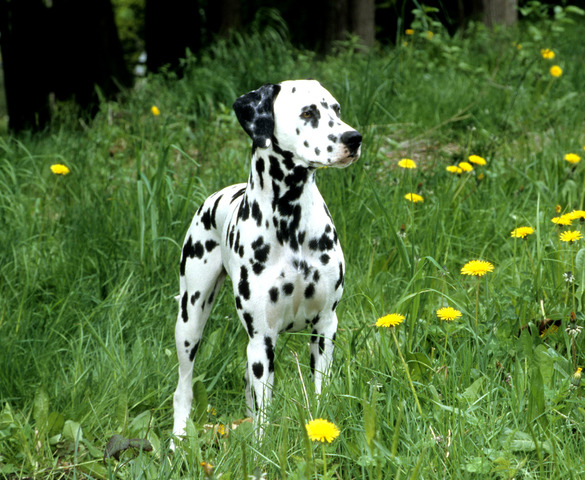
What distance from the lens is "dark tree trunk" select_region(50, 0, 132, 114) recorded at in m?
9.48

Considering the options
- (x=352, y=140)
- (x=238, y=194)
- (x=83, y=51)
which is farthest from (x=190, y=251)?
(x=83, y=51)

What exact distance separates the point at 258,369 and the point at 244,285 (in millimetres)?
340

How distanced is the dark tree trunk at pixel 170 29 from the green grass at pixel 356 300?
186 inches

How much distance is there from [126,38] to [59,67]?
12605mm

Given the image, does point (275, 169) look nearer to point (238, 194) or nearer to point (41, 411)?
point (238, 194)

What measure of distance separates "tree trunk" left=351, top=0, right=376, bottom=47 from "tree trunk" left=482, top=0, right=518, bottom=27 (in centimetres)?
146

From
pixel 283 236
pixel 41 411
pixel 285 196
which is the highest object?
pixel 285 196

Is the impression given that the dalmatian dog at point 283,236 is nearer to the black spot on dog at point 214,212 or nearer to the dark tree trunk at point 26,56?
the black spot on dog at point 214,212

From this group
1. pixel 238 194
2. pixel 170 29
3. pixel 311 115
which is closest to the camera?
pixel 311 115

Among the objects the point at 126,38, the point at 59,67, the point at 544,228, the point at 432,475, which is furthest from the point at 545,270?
the point at 126,38

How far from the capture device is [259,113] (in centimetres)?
263

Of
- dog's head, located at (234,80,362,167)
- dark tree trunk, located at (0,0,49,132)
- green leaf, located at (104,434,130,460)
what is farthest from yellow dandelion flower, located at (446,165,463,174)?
dark tree trunk, located at (0,0,49,132)

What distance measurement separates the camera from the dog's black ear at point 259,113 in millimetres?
2623

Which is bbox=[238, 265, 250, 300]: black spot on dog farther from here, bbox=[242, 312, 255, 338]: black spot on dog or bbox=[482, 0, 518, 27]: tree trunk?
bbox=[482, 0, 518, 27]: tree trunk
